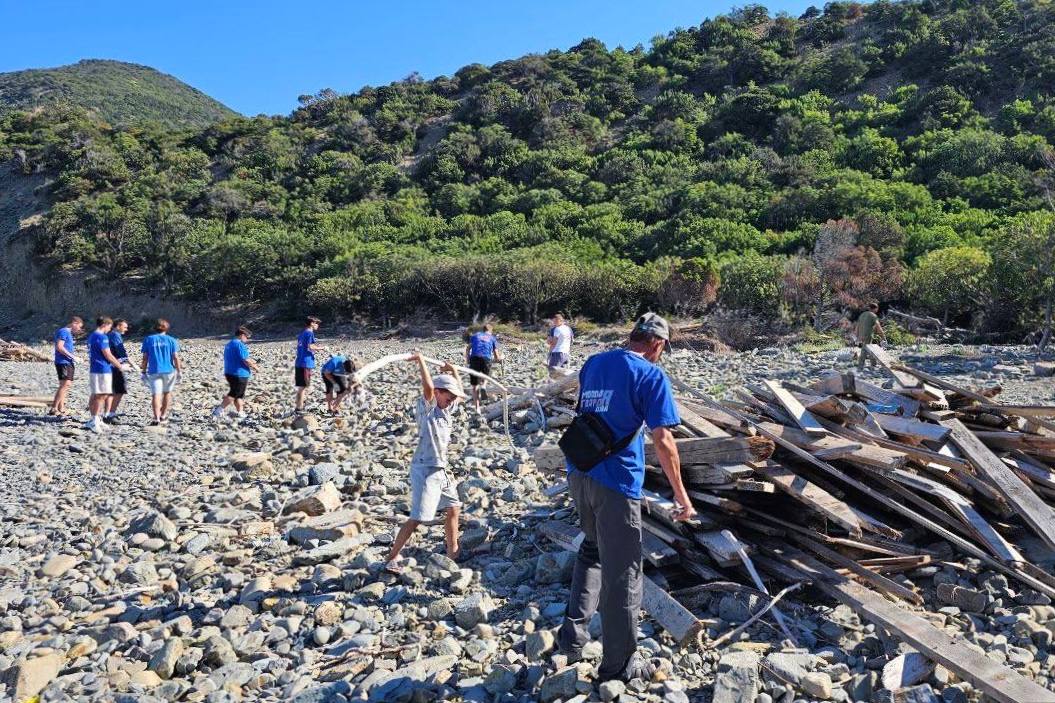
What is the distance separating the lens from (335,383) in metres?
11.8

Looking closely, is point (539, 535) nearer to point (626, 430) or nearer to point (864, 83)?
point (626, 430)

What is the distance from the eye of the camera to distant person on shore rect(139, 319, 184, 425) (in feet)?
34.8

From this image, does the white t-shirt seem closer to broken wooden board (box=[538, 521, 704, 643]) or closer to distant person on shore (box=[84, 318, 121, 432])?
distant person on shore (box=[84, 318, 121, 432])

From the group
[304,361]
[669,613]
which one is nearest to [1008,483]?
[669,613]

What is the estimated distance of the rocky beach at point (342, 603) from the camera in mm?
3727

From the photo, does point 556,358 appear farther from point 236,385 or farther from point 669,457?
point 669,457

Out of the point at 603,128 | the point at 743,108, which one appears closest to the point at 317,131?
the point at 603,128

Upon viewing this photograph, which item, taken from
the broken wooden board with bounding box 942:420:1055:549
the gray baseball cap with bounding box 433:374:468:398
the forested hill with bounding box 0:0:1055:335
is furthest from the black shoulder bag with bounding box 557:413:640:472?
the forested hill with bounding box 0:0:1055:335

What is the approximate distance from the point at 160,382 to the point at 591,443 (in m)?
9.26

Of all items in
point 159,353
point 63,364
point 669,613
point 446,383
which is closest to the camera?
point 669,613

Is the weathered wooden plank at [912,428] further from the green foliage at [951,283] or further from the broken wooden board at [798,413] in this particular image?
the green foliage at [951,283]

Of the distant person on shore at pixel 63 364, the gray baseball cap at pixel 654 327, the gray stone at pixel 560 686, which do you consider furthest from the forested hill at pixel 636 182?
the gray stone at pixel 560 686

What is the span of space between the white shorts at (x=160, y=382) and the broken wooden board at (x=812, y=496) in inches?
362

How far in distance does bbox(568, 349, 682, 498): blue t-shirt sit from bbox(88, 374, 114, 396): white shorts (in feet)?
30.4
